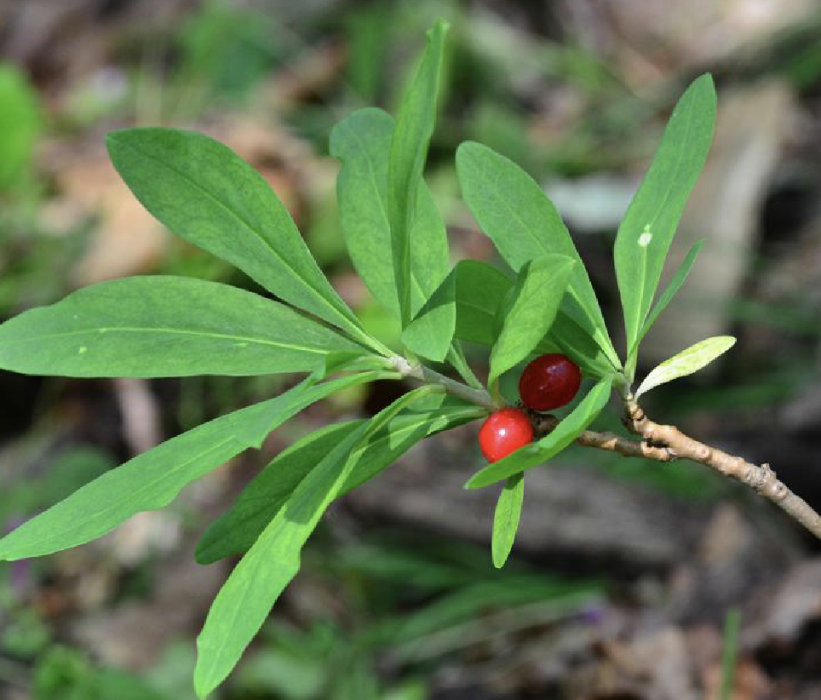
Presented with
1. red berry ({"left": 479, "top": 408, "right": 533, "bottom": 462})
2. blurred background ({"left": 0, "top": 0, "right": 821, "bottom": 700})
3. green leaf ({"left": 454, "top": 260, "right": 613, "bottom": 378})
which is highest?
green leaf ({"left": 454, "top": 260, "right": 613, "bottom": 378})

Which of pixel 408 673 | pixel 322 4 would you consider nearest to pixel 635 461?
pixel 408 673

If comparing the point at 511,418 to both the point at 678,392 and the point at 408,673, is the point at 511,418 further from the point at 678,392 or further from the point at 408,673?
the point at 678,392

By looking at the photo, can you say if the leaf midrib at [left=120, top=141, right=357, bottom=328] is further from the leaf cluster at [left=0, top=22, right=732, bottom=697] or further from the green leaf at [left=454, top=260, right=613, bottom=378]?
the green leaf at [left=454, top=260, right=613, bottom=378]

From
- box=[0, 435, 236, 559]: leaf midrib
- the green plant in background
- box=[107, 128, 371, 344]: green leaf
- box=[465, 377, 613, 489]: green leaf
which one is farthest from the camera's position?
the green plant in background

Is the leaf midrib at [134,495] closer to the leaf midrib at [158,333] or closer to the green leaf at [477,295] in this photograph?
the leaf midrib at [158,333]

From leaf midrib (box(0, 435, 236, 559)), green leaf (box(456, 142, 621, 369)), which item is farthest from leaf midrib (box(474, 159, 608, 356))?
leaf midrib (box(0, 435, 236, 559))

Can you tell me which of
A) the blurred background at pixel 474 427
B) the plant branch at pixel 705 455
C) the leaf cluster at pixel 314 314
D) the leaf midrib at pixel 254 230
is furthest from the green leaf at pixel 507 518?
the blurred background at pixel 474 427

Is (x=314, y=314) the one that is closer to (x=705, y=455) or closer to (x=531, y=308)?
(x=531, y=308)
